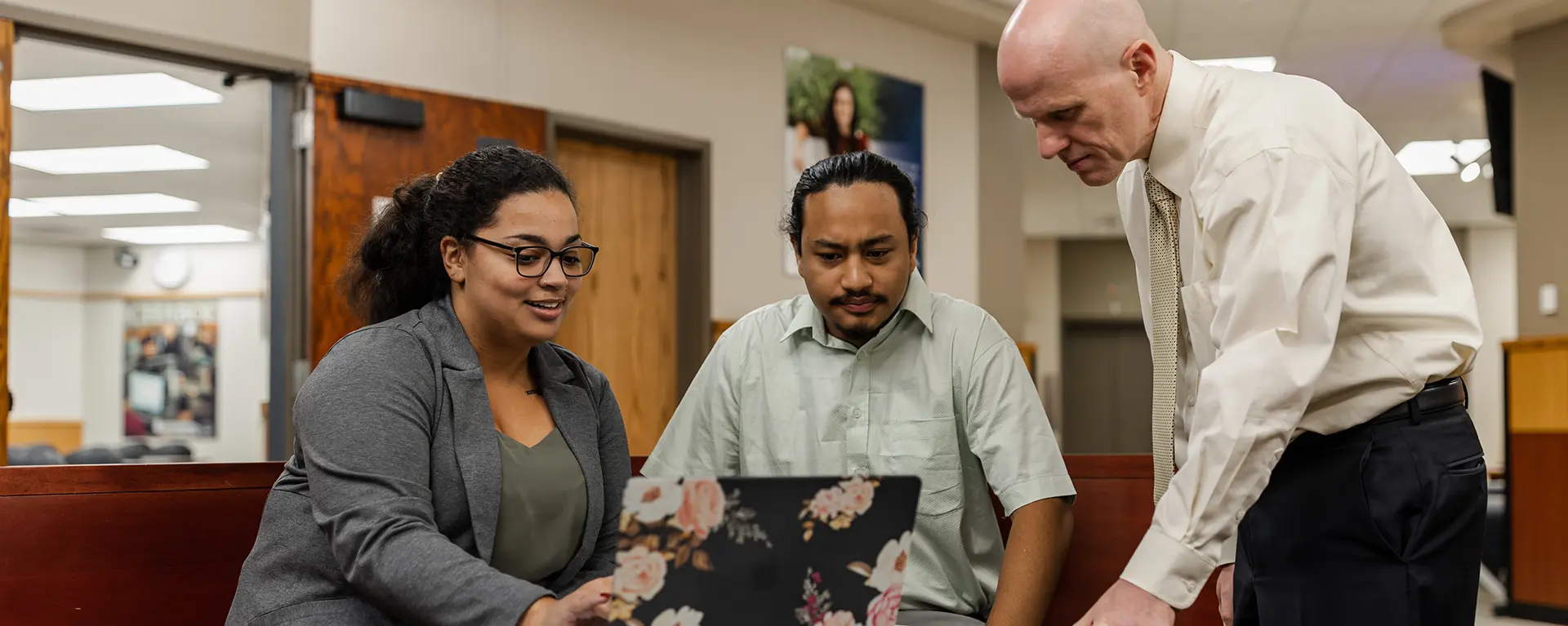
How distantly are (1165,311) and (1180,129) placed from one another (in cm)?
28

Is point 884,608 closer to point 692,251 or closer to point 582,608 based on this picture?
point 582,608

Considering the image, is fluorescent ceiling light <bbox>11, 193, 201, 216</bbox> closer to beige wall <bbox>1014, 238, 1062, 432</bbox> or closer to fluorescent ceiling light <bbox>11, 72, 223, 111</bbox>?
fluorescent ceiling light <bbox>11, 72, 223, 111</bbox>

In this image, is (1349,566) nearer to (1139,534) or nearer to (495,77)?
(1139,534)

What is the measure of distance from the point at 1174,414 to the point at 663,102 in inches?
164

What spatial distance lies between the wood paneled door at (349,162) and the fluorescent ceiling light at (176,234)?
24.4ft

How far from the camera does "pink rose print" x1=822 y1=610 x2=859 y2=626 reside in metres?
1.25

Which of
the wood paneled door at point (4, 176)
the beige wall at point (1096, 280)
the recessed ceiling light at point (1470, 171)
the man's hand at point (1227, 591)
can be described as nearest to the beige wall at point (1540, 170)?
the recessed ceiling light at point (1470, 171)

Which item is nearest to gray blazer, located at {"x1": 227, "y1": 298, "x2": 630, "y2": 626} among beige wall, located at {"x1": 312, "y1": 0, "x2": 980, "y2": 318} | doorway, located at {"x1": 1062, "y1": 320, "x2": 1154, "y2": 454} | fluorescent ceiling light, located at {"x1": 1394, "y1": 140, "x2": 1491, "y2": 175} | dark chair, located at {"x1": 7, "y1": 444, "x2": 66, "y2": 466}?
beige wall, located at {"x1": 312, "y1": 0, "x2": 980, "y2": 318}

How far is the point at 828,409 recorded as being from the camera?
2094mm

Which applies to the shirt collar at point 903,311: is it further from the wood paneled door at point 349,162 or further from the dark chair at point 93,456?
the dark chair at point 93,456

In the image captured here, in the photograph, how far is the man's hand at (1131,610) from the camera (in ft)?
4.29

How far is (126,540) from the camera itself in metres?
2.05

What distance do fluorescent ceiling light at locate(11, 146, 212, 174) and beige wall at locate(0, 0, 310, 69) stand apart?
414 cm

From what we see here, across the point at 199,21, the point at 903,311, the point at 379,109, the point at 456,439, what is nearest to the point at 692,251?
the point at 379,109
